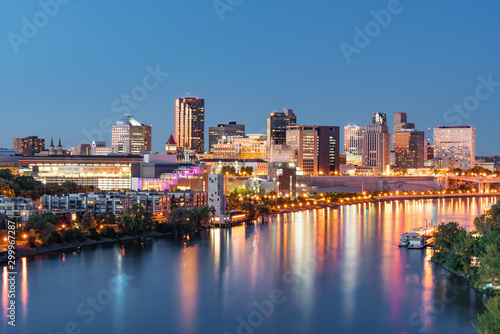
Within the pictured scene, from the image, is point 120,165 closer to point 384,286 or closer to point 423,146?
point 384,286

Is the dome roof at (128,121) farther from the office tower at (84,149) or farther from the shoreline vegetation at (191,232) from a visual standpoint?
the shoreline vegetation at (191,232)

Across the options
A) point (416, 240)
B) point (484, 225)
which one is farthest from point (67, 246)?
point (484, 225)

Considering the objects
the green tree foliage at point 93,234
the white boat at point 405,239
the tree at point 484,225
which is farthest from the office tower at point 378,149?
the green tree foliage at point 93,234

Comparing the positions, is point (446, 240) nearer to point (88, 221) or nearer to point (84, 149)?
point (88, 221)

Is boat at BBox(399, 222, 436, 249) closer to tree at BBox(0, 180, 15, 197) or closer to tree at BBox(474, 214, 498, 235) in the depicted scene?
tree at BBox(474, 214, 498, 235)

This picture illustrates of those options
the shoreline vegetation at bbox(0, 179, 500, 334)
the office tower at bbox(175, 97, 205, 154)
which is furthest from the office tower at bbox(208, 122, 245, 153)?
the shoreline vegetation at bbox(0, 179, 500, 334)
